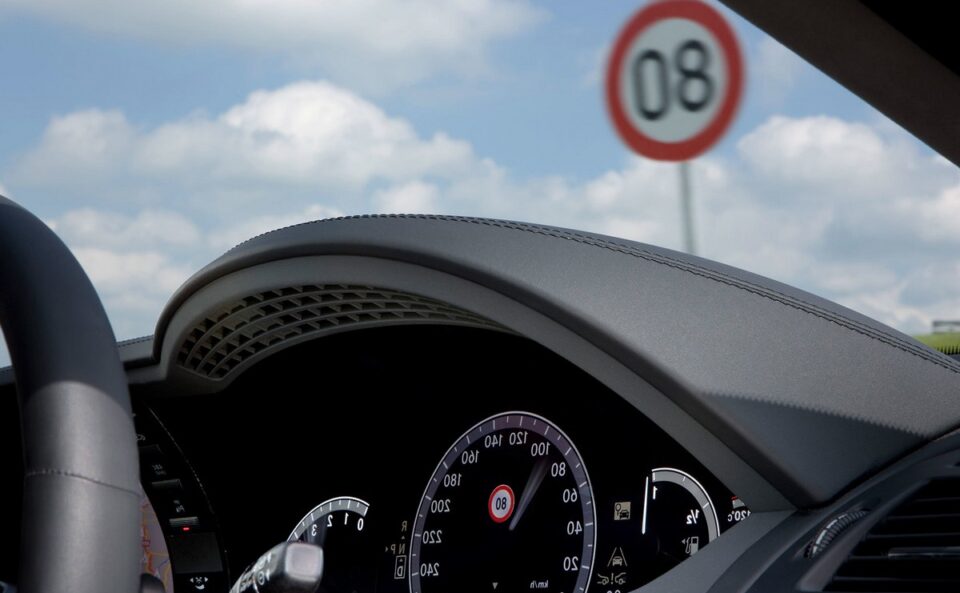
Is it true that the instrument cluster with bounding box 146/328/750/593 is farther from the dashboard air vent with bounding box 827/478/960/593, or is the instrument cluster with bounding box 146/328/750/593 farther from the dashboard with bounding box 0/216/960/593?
the dashboard air vent with bounding box 827/478/960/593

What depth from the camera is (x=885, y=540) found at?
4.22 ft

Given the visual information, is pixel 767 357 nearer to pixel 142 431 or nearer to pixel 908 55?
pixel 908 55

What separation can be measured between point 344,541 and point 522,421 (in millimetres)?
519

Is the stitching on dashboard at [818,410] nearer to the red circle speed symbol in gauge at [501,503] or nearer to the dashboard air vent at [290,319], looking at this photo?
the dashboard air vent at [290,319]

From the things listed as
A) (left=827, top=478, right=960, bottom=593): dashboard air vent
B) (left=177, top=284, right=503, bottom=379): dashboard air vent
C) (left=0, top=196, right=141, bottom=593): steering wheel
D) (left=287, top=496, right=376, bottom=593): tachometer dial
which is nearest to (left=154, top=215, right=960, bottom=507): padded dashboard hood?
(left=827, top=478, right=960, bottom=593): dashboard air vent

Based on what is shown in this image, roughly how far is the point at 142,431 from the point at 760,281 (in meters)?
1.60

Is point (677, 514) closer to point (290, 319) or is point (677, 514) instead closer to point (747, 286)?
point (747, 286)

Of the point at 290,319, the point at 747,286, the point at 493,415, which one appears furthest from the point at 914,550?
the point at 290,319

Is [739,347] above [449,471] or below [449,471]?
above

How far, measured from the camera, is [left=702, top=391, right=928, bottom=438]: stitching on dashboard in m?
1.42

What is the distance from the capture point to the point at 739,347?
147 centimetres

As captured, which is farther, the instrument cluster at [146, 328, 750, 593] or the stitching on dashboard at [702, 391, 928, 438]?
the instrument cluster at [146, 328, 750, 593]

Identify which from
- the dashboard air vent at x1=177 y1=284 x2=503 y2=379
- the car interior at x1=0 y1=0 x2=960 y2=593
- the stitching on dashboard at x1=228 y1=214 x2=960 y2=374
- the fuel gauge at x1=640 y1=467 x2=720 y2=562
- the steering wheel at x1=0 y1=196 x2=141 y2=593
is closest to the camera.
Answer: the steering wheel at x1=0 y1=196 x2=141 y2=593

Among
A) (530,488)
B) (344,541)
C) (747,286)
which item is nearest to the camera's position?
(747,286)
